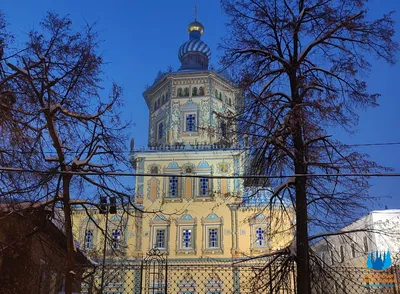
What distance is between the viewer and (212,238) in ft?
145

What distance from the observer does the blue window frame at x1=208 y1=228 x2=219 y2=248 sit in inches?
1727

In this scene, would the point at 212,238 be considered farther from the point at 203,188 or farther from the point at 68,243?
the point at 68,243

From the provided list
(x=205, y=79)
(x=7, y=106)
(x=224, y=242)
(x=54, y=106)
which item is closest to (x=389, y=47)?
(x=54, y=106)

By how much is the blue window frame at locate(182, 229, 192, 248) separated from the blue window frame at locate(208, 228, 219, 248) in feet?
5.98

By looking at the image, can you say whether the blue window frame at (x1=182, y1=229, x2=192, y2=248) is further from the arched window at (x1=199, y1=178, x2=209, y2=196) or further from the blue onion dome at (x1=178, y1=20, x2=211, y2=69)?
the blue onion dome at (x1=178, y1=20, x2=211, y2=69)

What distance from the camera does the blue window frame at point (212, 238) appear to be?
4388cm

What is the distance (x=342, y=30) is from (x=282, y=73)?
1279mm

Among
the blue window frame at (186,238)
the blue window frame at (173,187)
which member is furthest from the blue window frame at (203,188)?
the blue window frame at (186,238)

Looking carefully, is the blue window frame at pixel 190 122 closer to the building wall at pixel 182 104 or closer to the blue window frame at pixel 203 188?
the building wall at pixel 182 104

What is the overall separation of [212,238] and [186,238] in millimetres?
2485

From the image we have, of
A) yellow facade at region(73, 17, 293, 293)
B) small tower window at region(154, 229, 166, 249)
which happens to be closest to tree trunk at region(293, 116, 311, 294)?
yellow facade at region(73, 17, 293, 293)

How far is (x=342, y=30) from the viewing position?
819 centimetres

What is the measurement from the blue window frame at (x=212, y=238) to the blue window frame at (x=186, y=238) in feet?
5.98

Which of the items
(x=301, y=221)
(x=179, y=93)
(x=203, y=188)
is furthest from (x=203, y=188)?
(x=301, y=221)
